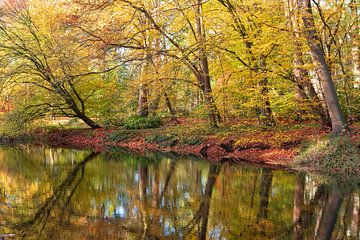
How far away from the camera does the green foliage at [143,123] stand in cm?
2180

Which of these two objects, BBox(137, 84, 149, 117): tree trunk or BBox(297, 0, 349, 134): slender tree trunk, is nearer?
BBox(297, 0, 349, 134): slender tree trunk

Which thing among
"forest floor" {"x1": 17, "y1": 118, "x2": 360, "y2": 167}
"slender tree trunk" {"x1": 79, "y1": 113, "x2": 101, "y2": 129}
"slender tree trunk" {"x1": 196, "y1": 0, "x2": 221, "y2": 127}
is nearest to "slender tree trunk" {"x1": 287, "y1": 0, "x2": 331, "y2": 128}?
"forest floor" {"x1": 17, "y1": 118, "x2": 360, "y2": 167}

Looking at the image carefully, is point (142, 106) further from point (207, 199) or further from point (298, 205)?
point (298, 205)

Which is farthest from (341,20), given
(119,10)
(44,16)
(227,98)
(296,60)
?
(44,16)

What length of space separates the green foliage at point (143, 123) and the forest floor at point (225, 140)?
20.0 inches

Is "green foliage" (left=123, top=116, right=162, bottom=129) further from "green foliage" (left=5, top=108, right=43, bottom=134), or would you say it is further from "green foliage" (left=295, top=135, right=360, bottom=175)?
"green foliage" (left=295, top=135, right=360, bottom=175)

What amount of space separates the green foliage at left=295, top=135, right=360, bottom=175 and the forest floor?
1.39 ft

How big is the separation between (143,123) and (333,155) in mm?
12326

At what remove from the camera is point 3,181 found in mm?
10367

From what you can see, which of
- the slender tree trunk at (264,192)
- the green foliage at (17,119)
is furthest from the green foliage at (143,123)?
the slender tree trunk at (264,192)

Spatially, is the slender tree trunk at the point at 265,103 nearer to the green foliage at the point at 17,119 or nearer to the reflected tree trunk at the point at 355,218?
the reflected tree trunk at the point at 355,218

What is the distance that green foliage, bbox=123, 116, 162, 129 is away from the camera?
21797mm

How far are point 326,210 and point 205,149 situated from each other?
942cm

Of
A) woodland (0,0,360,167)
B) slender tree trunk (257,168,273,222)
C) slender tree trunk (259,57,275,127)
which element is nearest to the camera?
slender tree trunk (257,168,273,222)
